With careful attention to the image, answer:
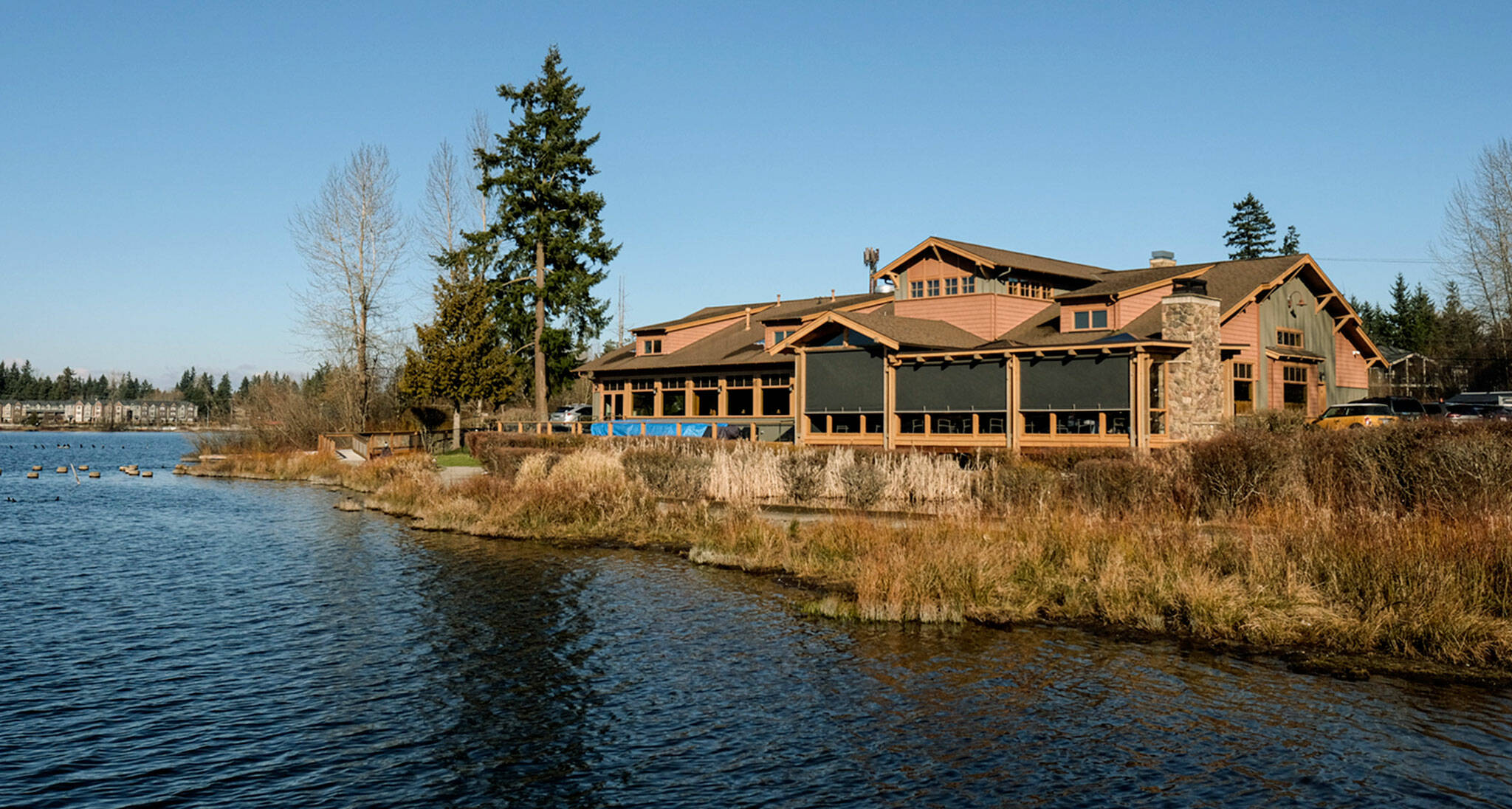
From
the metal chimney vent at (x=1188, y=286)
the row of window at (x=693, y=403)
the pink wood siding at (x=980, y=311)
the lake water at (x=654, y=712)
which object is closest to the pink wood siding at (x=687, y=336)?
the row of window at (x=693, y=403)

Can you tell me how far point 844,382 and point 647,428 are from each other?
10.9 m

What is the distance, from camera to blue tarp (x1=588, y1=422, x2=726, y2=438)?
139 feet

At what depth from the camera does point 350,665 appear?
13.3 m

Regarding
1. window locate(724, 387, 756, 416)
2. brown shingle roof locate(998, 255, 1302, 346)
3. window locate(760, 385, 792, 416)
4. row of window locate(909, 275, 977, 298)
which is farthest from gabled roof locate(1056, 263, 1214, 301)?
window locate(724, 387, 756, 416)

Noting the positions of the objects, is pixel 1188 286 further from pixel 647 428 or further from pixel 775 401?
pixel 647 428

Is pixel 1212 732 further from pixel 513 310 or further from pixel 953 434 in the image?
pixel 513 310

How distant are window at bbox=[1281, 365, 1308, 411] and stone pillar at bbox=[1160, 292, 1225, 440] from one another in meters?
10.7

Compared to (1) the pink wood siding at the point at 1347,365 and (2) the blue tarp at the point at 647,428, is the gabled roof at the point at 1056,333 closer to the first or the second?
(2) the blue tarp at the point at 647,428

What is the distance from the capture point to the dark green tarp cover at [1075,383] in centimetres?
3142

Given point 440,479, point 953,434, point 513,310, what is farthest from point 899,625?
point 513,310

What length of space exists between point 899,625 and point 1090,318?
25.0 m

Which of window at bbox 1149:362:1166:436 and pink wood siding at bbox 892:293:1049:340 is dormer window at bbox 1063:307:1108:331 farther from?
window at bbox 1149:362:1166:436

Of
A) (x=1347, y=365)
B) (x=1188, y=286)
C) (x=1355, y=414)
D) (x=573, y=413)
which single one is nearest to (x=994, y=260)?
(x=1188, y=286)

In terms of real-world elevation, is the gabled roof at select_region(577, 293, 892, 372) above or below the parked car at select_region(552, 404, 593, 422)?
above
